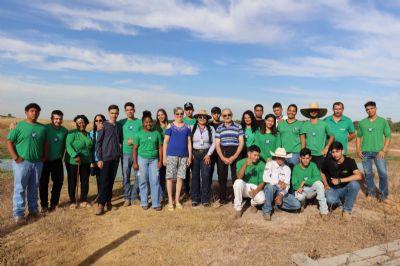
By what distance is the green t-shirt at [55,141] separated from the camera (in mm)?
7281

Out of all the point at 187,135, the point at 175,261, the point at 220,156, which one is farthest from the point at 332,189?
the point at 175,261

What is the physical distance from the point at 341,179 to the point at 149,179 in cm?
394

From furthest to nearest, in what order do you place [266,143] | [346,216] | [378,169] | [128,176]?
[378,169] → [128,176] → [266,143] → [346,216]

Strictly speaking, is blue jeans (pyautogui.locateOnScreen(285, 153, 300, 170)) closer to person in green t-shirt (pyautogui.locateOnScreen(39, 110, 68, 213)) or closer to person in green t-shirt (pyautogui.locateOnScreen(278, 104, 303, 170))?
person in green t-shirt (pyautogui.locateOnScreen(278, 104, 303, 170))

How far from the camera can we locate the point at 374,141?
26.7ft

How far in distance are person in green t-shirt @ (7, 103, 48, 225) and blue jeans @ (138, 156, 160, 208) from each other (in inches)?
78.5

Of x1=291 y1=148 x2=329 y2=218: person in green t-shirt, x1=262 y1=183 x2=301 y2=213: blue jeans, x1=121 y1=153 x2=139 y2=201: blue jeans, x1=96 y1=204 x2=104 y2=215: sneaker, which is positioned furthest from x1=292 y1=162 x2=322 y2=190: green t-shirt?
x1=96 y1=204 x2=104 y2=215: sneaker

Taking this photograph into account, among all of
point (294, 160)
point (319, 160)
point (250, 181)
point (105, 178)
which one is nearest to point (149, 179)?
point (105, 178)

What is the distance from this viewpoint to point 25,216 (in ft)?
23.3

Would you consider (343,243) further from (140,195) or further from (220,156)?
(140,195)

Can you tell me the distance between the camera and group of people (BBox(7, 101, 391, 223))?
7.02m

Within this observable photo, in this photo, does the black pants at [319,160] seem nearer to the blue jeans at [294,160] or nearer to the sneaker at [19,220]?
the blue jeans at [294,160]

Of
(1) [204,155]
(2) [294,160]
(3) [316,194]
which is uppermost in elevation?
(1) [204,155]

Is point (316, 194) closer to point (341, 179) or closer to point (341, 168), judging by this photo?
point (341, 179)
